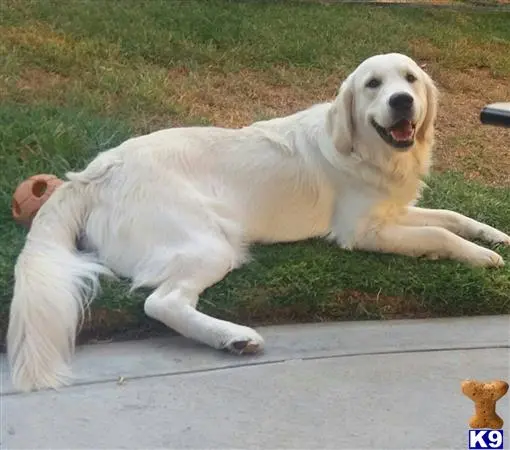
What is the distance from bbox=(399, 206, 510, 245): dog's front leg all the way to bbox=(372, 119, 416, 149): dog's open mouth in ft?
1.52

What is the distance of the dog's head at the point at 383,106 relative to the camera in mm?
3883

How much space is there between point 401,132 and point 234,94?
2836 millimetres

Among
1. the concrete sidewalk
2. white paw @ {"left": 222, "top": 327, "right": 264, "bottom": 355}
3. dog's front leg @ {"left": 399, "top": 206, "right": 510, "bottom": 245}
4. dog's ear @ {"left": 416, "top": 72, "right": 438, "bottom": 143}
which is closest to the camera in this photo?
the concrete sidewalk

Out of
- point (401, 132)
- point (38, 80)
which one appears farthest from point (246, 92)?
point (401, 132)

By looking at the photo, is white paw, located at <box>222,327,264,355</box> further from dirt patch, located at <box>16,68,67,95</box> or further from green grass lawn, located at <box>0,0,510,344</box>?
dirt patch, located at <box>16,68,67,95</box>

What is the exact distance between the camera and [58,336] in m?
3.03

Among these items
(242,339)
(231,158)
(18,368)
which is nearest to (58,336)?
(18,368)

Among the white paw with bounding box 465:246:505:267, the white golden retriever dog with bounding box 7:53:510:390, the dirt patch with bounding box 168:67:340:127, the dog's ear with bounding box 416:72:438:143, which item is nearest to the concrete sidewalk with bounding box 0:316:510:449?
the white golden retriever dog with bounding box 7:53:510:390

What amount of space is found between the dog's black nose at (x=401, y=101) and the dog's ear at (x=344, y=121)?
0.83 feet

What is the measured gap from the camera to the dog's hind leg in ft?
10.5

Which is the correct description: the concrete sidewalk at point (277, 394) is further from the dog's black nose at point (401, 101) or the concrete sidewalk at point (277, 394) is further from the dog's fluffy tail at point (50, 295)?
the dog's black nose at point (401, 101)

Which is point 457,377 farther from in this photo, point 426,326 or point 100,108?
point 100,108

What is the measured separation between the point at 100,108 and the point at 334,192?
7.43ft

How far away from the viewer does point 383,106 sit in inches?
152
